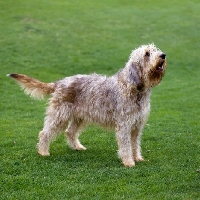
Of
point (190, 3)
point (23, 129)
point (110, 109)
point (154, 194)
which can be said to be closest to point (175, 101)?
point (23, 129)

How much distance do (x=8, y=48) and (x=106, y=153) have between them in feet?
52.6

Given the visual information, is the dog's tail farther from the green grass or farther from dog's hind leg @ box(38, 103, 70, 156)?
the green grass

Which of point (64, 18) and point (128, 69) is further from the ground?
point (128, 69)

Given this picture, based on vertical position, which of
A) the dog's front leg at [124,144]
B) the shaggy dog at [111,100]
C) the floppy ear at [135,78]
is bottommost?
the dog's front leg at [124,144]

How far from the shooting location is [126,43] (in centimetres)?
2589

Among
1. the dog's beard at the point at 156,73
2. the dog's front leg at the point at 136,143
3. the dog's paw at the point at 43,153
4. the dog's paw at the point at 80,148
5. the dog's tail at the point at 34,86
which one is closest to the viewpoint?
the dog's beard at the point at 156,73

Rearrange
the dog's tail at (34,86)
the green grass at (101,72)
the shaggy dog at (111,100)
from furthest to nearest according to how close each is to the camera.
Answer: the dog's tail at (34,86) < the shaggy dog at (111,100) < the green grass at (101,72)

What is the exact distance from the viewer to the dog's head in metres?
7.27

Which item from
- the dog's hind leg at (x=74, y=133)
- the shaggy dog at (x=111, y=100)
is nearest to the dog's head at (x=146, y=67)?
the shaggy dog at (x=111, y=100)

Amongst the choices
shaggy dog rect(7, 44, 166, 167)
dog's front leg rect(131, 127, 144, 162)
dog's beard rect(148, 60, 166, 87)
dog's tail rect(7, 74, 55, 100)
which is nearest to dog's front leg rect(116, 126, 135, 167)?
shaggy dog rect(7, 44, 166, 167)

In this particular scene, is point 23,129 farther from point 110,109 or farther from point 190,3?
point 190,3

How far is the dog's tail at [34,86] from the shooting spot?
846 cm

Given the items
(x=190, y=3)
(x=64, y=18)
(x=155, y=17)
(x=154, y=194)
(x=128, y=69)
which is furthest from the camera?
(x=190, y=3)

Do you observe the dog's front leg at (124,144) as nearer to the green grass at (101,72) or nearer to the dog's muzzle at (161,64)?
the green grass at (101,72)
